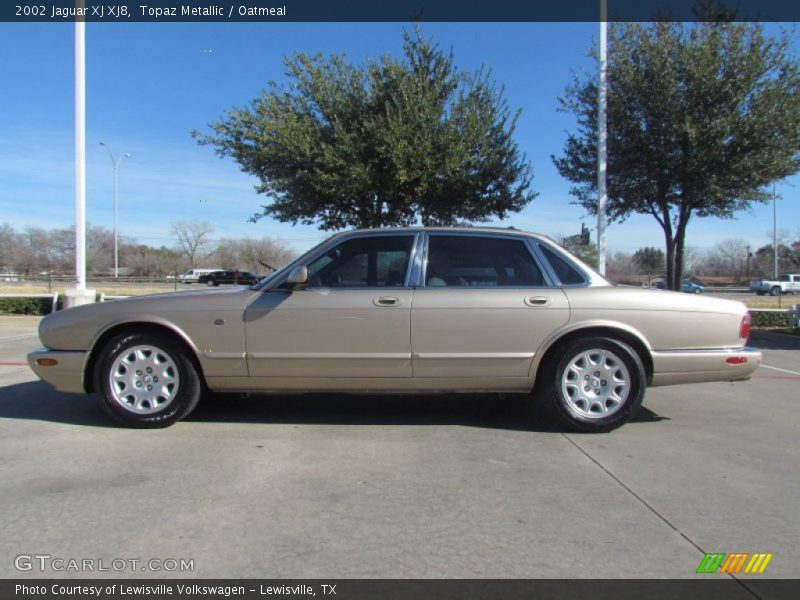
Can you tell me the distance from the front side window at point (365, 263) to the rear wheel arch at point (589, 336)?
132cm

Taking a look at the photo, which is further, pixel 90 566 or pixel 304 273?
pixel 304 273

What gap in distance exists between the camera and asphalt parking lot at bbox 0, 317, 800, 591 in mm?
2783

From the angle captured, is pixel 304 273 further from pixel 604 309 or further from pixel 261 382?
pixel 604 309

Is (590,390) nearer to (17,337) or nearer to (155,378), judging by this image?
(155,378)

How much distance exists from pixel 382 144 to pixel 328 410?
Result: 317 inches

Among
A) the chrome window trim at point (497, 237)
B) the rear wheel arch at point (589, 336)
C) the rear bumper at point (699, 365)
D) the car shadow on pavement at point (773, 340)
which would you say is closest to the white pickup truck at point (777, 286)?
the car shadow on pavement at point (773, 340)

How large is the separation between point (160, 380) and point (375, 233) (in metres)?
2.14

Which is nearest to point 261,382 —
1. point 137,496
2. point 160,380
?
point 160,380

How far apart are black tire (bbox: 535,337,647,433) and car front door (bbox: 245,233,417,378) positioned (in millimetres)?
1183

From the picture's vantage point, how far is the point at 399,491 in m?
3.54

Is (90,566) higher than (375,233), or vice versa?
(375,233)

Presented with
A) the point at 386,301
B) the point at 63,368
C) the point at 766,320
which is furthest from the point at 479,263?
the point at 766,320

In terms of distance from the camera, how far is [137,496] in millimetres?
3439

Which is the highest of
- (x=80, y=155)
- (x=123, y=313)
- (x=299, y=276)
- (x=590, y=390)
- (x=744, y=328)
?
(x=80, y=155)
